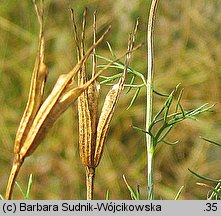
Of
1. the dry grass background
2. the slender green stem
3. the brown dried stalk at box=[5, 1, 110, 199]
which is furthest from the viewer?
the dry grass background

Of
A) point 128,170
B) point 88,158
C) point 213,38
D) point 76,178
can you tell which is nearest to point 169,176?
point 128,170

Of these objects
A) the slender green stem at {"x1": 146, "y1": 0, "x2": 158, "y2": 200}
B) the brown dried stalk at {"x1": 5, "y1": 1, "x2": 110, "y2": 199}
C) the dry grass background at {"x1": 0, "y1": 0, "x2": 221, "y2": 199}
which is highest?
the dry grass background at {"x1": 0, "y1": 0, "x2": 221, "y2": 199}

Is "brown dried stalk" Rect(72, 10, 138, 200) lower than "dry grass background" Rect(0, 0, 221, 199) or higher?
lower

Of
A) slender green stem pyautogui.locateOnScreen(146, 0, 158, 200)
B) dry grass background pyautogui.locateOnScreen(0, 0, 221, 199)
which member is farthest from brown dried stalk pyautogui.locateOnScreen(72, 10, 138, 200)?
dry grass background pyautogui.locateOnScreen(0, 0, 221, 199)

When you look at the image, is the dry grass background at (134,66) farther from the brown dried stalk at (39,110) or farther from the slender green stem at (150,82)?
the brown dried stalk at (39,110)

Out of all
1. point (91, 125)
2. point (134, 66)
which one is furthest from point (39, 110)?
point (134, 66)

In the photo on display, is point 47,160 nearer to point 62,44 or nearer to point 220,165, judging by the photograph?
point 62,44

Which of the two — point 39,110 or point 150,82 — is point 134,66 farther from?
point 39,110

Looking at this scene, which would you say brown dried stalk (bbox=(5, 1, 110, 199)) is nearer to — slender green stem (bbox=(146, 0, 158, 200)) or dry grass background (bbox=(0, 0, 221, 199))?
slender green stem (bbox=(146, 0, 158, 200))
